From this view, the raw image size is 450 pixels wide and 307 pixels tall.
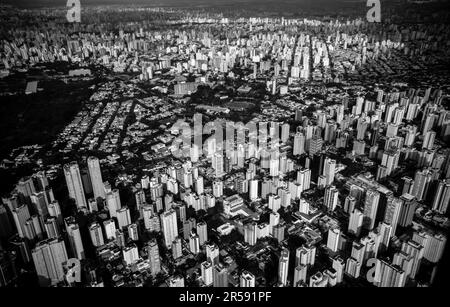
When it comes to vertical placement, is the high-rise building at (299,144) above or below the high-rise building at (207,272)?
above

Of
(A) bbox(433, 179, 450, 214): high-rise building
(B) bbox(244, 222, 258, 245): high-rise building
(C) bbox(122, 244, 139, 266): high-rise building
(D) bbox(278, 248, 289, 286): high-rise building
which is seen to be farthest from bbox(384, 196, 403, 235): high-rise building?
(C) bbox(122, 244, 139, 266): high-rise building

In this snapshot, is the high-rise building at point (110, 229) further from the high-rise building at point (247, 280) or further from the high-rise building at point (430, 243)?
the high-rise building at point (430, 243)

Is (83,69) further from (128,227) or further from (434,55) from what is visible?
(434,55)

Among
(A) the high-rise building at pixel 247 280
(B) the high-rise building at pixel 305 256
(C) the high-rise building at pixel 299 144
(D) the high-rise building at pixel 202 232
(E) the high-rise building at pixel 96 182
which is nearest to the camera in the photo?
(A) the high-rise building at pixel 247 280

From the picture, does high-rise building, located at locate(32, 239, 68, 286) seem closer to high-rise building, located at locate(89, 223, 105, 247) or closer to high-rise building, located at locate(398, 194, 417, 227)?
high-rise building, located at locate(89, 223, 105, 247)

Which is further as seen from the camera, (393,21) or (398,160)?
(393,21)

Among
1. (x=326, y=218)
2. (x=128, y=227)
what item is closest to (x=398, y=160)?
(x=326, y=218)

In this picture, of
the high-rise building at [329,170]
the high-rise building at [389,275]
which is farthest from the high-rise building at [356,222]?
the high-rise building at [329,170]
